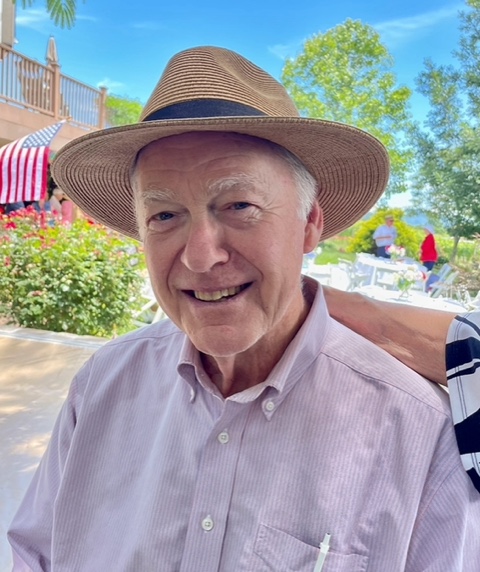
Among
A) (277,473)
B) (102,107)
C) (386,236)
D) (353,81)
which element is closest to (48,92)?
(102,107)

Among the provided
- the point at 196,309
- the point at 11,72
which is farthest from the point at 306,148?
the point at 11,72

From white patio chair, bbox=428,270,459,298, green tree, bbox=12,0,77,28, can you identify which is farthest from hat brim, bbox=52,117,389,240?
white patio chair, bbox=428,270,459,298

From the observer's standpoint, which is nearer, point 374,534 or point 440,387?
point 374,534

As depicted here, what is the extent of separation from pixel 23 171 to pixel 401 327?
6208 mm

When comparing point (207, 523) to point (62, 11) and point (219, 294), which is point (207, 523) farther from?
point (62, 11)

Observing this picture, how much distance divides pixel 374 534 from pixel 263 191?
687 millimetres

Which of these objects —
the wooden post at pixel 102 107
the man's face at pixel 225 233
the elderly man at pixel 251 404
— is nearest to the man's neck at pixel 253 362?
the elderly man at pixel 251 404

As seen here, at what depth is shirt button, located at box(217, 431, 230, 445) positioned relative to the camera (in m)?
1.06

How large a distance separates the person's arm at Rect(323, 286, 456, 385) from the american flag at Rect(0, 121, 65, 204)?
224 inches

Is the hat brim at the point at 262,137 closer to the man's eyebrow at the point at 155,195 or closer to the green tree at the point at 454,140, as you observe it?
the man's eyebrow at the point at 155,195

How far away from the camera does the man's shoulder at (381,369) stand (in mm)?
1048

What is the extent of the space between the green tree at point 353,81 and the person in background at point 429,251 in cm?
218

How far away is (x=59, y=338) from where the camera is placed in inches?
192

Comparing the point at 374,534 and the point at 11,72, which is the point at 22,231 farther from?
the point at 11,72
